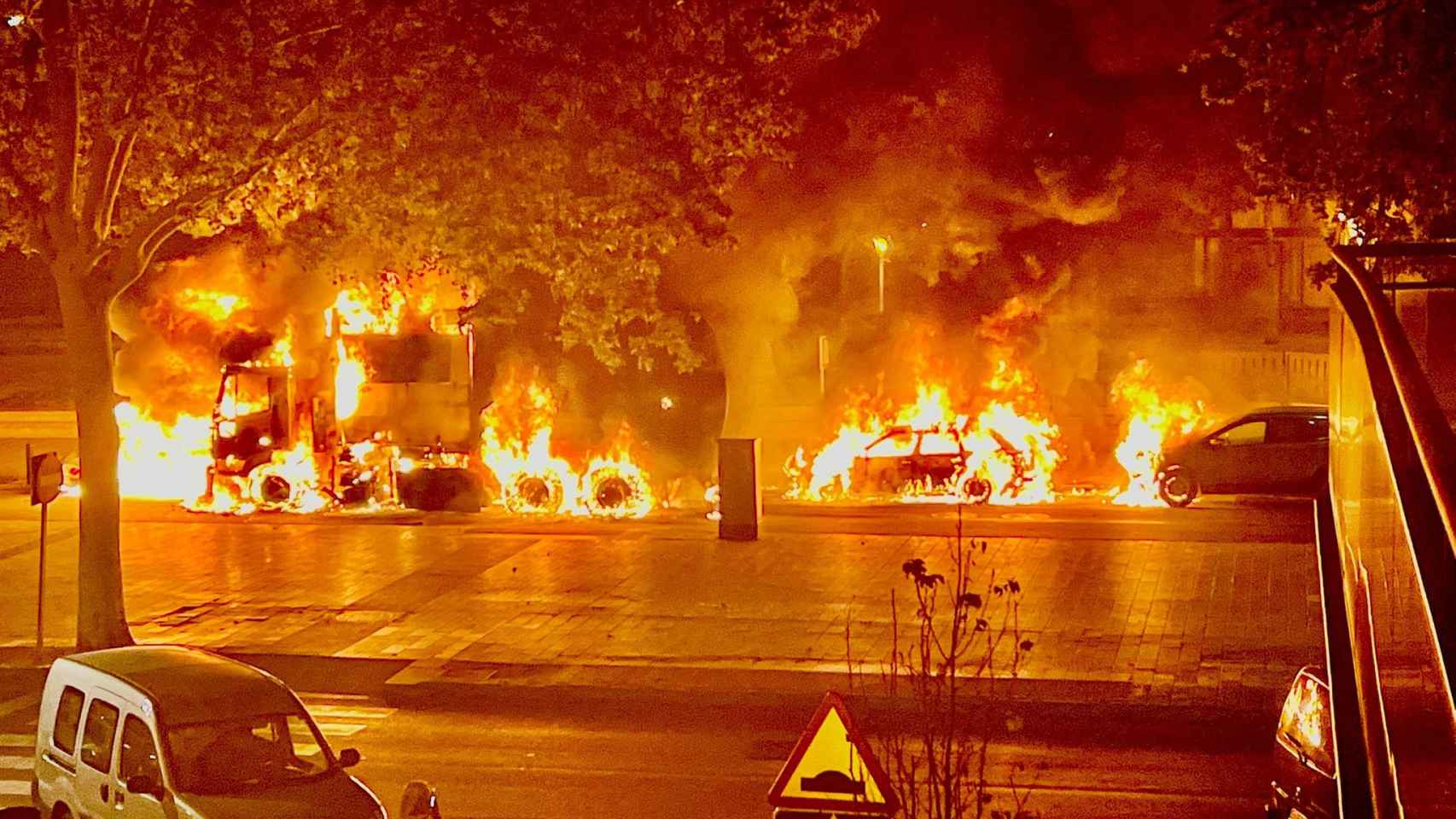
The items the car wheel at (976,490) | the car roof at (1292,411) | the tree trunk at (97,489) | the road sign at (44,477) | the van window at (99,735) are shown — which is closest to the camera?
the van window at (99,735)

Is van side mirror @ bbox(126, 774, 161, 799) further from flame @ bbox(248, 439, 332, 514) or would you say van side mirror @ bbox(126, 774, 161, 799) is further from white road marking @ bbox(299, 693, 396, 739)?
flame @ bbox(248, 439, 332, 514)

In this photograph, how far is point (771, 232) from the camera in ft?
88.1

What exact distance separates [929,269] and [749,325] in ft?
11.1

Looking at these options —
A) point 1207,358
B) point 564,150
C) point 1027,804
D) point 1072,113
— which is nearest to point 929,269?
point 1072,113

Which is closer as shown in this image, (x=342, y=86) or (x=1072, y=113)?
(x=342, y=86)

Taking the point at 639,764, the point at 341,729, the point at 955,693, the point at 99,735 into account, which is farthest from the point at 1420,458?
the point at 341,729

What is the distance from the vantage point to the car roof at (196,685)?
27.9ft

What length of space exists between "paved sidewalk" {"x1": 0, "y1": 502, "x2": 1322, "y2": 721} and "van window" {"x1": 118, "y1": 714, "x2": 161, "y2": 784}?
213 inches

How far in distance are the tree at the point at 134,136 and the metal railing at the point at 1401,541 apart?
10.1 metres

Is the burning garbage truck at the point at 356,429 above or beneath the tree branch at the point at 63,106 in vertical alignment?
beneath

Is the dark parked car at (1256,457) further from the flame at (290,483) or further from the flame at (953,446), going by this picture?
the flame at (290,483)

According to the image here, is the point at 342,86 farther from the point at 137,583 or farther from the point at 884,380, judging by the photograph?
the point at 884,380

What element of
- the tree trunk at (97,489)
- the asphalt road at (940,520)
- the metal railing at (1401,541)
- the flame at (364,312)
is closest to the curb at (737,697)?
the tree trunk at (97,489)

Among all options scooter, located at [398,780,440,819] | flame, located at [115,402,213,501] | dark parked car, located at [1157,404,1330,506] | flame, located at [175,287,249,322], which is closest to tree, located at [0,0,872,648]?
scooter, located at [398,780,440,819]
